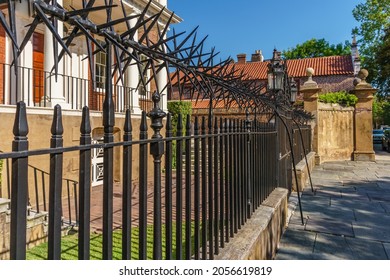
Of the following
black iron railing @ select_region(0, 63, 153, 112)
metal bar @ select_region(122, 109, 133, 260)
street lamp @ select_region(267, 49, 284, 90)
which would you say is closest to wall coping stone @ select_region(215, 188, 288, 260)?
metal bar @ select_region(122, 109, 133, 260)

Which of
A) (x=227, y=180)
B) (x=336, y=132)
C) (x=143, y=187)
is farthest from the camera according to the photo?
(x=336, y=132)

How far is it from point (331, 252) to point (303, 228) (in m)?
0.89

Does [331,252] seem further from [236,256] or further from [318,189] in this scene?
[318,189]

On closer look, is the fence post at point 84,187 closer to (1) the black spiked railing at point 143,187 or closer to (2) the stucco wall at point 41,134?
(1) the black spiked railing at point 143,187

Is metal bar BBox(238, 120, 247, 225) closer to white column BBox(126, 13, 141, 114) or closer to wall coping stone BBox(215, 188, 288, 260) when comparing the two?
wall coping stone BBox(215, 188, 288, 260)

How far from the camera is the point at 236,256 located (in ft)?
7.84

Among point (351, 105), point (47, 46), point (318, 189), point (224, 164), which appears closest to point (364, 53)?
point (351, 105)

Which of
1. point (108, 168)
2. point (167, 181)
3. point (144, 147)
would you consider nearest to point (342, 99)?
point (167, 181)

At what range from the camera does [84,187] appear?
1.20 m

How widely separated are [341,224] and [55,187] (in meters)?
4.76

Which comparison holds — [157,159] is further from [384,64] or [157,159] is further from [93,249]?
[384,64]

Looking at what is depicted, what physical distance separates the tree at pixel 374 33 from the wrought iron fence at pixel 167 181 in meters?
26.1

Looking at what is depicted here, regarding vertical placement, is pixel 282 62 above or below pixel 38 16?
above
